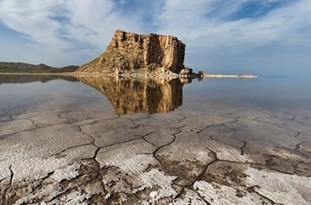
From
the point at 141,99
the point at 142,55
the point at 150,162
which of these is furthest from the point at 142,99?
the point at 142,55

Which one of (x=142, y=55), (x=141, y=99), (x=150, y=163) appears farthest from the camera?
(x=142, y=55)

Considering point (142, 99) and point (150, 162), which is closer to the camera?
point (150, 162)

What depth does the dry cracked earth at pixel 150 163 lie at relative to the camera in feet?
11.7

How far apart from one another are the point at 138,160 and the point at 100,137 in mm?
1913

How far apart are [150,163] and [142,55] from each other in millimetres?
94869

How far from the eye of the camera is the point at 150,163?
A: 4695 millimetres

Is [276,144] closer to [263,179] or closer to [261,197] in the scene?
[263,179]

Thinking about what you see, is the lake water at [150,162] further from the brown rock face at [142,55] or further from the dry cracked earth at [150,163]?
the brown rock face at [142,55]

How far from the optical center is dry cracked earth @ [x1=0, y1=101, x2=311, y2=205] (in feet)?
11.7

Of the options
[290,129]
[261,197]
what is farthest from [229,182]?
[290,129]

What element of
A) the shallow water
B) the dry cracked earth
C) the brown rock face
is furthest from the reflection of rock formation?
the brown rock face

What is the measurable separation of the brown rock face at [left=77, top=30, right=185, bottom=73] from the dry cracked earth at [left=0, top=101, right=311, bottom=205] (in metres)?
84.0

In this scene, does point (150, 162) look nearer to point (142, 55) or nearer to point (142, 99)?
point (142, 99)

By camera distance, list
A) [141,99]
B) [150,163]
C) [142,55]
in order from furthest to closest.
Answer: [142,55] → [141,99] → [150,163]
